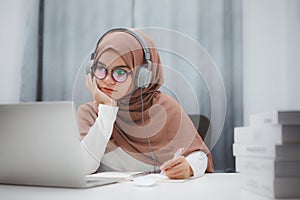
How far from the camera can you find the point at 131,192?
0.79 m

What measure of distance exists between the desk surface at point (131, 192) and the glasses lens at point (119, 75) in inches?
10.9

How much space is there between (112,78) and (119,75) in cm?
2

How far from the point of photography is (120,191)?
2.60 ft

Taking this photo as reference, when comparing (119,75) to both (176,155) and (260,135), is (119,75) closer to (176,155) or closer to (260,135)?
(176,155)

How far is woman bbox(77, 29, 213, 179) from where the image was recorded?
1.02 metres


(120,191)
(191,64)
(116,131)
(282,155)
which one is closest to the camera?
(282,155)

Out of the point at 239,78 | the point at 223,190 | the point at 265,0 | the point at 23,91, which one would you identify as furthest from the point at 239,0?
the point at 223,190

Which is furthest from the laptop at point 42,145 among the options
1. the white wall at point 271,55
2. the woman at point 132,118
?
the white wall at point 271,55

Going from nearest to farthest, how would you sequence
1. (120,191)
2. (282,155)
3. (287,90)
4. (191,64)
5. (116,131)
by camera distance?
(282,155)
(120,191)
(191,64)
(116,131)
(287,90)

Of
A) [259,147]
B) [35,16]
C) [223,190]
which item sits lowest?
[223,190]

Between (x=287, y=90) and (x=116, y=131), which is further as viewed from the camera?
(x=287, y=90)

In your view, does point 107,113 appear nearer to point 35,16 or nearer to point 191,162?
point 191,162

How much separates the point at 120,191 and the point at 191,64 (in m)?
0.44

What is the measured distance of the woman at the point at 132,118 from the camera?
1.02 meters
